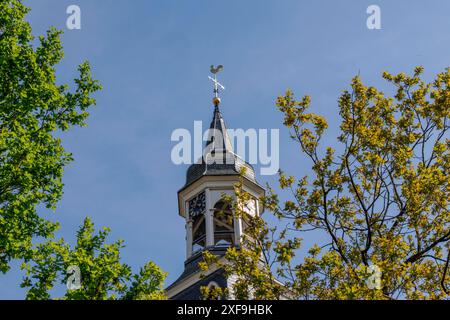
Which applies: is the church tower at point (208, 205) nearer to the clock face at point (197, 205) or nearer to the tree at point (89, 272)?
the clock face at point (197, 205)

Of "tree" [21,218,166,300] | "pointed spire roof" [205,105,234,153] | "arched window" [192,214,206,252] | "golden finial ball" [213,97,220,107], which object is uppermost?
"golden finial ball" [213,97,220,107]

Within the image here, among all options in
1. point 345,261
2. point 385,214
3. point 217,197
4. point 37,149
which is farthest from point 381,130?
point 217,197

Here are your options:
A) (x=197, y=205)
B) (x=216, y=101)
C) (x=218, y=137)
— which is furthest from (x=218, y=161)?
(x=216, y=101)

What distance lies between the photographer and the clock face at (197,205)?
33.0m

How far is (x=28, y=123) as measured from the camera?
16297mm

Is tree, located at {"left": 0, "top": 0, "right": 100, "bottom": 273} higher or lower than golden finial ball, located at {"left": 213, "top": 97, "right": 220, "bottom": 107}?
lower

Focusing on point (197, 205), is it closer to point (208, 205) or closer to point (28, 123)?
point (208, 205)

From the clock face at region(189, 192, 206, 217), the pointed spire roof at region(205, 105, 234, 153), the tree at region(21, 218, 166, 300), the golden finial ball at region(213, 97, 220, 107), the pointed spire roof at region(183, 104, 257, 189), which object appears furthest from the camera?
the golden finial ball at region(213, 97, 220, 107)

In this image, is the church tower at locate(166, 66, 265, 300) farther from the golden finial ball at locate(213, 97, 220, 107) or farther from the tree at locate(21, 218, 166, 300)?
the tree at locate(21, 218, 166, 300)

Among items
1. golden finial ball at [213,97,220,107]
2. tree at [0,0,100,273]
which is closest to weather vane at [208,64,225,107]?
golden finial ball at [213,97,220,107]

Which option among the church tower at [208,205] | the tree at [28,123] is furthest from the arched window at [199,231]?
the tree at [28,123]

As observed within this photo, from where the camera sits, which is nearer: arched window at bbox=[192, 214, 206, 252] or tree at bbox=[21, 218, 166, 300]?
tree at bbox=[21, 218, 166, 300]

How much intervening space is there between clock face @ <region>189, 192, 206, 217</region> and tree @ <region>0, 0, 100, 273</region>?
15.7 metres

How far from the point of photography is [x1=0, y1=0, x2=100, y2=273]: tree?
1515cm
